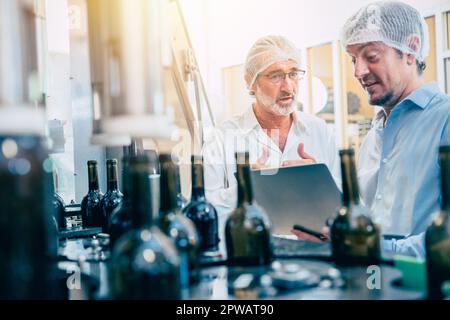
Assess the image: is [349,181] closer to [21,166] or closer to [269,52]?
[21,166]

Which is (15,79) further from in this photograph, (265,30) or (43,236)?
(265,30)

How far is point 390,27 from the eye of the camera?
1.60m

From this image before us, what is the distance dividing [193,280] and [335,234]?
27 cm

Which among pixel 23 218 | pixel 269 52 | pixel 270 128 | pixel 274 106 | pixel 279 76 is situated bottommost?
pixel 23 218

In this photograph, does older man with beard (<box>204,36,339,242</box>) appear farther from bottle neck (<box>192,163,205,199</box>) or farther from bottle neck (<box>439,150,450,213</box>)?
bottle neck (<box>439,150,450,213</box>)

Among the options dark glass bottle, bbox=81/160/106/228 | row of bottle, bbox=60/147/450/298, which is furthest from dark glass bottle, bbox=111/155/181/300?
dark glass bottle, bbox=81/160/106/228

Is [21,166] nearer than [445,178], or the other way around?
[21,166]

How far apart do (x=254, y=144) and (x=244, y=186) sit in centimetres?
162

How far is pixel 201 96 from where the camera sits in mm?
3121

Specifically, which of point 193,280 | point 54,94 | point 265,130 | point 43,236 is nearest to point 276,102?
point 265,130

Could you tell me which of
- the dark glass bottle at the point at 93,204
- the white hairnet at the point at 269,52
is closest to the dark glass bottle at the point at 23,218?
the dark glass bottle at the point at 93,204

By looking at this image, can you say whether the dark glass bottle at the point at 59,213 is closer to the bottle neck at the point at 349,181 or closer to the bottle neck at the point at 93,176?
the bottle neck at the point at 93,176

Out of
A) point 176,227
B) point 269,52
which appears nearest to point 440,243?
point 176,227

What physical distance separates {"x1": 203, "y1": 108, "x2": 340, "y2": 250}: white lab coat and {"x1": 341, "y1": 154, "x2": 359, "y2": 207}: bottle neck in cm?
142
